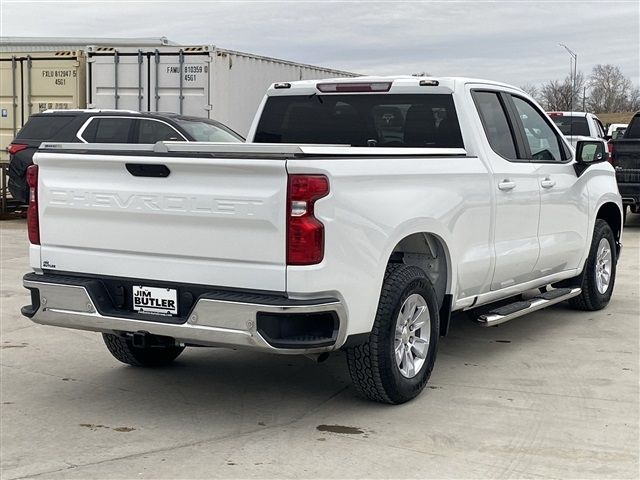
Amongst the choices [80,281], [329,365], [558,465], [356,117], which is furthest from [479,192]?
[80,281]

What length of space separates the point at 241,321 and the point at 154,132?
892 cm

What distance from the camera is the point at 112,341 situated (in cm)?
615

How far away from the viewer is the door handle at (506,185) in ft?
20.7

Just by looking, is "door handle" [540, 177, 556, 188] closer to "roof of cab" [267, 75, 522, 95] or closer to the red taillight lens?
"roof of cab" [267, 75, 522, 95]

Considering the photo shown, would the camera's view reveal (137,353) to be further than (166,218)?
Yes

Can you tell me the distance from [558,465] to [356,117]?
3081mm

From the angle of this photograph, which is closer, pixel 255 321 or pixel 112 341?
pixel 255 321

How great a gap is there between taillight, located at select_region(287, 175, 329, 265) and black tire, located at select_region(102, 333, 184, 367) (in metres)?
1.88

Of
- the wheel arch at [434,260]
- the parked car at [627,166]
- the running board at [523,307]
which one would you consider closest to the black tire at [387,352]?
the wheel arch at [434,260]

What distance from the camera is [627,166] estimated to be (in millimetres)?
15328

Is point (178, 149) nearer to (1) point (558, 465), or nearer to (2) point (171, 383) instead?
(2) point (171, 383)

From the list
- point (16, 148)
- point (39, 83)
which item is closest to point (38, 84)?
point (39, 83)

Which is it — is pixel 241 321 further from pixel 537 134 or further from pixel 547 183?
pixel 537 134

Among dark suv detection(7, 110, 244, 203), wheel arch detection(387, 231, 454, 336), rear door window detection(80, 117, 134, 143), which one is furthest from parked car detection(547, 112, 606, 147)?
wheel arch detection(387, 231, 454, 336)
